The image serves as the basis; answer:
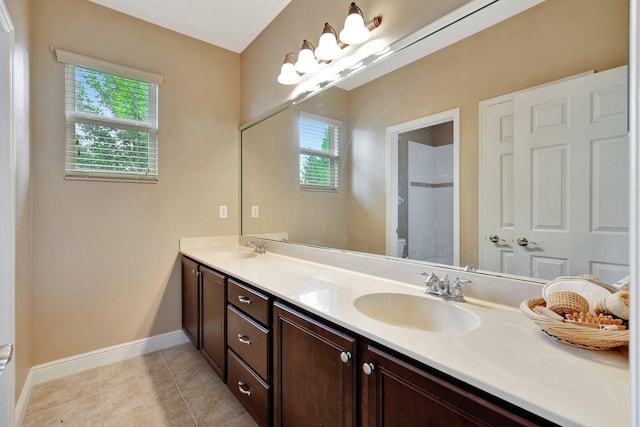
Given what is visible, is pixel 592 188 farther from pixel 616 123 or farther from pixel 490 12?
pixel 490 12

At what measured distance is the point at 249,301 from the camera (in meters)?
1.50

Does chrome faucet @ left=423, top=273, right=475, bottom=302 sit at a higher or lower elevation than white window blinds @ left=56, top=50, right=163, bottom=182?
lower

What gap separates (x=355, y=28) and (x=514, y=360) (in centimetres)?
156

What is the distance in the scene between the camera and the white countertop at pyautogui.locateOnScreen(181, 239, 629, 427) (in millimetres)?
568

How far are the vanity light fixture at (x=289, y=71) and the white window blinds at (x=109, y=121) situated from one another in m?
1.06

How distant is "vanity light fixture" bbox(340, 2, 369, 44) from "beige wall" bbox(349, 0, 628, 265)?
0.78 ft

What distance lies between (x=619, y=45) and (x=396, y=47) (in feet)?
2.66

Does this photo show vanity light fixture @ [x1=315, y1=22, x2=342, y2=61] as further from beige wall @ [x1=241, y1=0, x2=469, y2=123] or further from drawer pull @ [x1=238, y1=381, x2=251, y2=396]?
drawer pull @ [x1=238, y1=381, x2=251, y2=396]

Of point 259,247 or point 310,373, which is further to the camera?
point 259,247

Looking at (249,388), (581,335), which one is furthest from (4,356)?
(581,335)

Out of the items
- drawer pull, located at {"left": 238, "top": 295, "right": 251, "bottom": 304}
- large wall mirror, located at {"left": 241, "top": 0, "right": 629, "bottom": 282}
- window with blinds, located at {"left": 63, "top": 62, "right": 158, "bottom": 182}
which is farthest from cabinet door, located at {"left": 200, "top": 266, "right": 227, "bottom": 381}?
window with blinds, located at {"left": 63, "top": 62, "right": 158, "bottom": 182}

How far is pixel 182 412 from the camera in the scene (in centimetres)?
169

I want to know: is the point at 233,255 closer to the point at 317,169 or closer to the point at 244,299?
the point at 244,299

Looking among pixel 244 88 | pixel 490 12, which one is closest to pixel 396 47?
pixel 490 12
